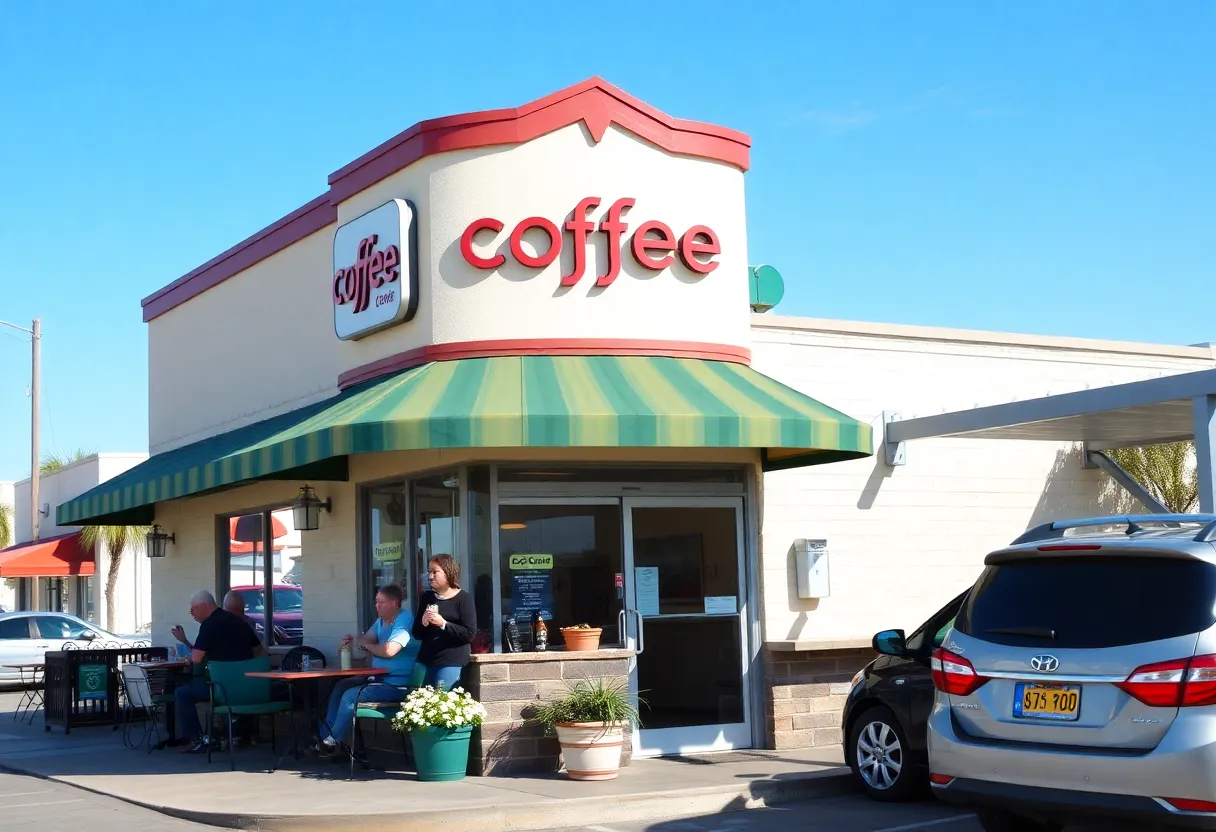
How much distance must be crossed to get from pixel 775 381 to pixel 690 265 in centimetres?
131

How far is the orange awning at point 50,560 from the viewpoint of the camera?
100.0 ft

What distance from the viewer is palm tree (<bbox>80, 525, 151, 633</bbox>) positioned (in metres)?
30.8

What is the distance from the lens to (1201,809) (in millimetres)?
6359

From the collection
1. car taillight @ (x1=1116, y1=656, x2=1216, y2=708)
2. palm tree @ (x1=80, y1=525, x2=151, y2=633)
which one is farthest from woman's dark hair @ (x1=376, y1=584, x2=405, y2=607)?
palm tree @ (x1=80, y1=525, x2=151, y2=633)

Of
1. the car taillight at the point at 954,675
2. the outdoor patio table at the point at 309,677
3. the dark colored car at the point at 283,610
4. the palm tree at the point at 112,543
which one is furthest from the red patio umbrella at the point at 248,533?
the palm tree at the point at 112,543

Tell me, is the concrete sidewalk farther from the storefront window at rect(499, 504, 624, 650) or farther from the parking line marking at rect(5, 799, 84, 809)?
the storefront window at rect(499, 504, 624, 650)

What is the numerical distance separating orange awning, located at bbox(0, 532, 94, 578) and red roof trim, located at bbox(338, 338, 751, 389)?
21.1 meters

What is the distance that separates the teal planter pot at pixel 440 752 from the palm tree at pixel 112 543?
21208mm

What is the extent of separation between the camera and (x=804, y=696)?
12953mm

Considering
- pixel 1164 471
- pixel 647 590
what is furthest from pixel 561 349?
pixel 1164 471

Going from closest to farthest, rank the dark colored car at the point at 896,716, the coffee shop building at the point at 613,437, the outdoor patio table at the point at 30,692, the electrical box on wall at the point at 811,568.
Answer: the dark colored car at the point at 896,716 → the coffee shop building at the point at 613,437 → the electrical box on wall at the point at 811,568 → the outdoor patio table at the point at 30,692

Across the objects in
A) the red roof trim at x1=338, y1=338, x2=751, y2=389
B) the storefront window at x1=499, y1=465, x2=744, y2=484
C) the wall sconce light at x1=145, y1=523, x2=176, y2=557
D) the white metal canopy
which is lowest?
the wall sconce light at x1=145, y1=523, x2=176, y2=557

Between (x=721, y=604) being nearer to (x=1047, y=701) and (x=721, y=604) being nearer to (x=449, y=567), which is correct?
(x=449, y=567)

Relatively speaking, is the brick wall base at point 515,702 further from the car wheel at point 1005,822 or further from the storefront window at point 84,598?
the storefront window at point 84,598
